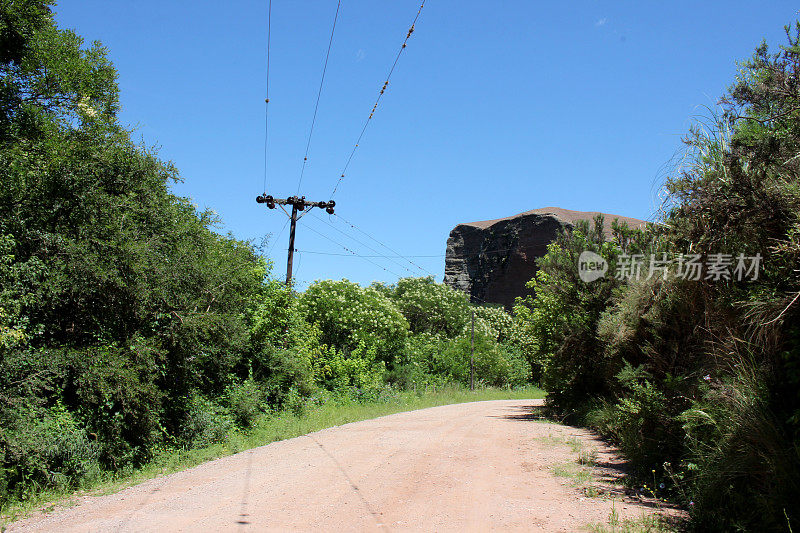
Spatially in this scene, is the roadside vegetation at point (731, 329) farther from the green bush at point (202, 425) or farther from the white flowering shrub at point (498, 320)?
the white flowering shrub at point (498, 320)

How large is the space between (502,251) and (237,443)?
7791 cm

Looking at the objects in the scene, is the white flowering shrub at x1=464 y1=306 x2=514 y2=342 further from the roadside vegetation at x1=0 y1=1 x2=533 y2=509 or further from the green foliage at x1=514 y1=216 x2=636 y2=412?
the green foliage at x1=514 y1=216 x2=636 y2=412

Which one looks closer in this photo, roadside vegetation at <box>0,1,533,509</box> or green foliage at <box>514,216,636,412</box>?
roadside vegetation at <box>0,1,533,509</box>

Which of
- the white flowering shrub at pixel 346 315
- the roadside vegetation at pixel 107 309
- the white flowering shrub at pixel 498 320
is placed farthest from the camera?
the white flowering shrub at pixel 498 320

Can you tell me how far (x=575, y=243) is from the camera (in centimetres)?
1730

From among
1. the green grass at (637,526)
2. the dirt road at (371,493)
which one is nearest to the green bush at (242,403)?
the dirt road at (371,493)

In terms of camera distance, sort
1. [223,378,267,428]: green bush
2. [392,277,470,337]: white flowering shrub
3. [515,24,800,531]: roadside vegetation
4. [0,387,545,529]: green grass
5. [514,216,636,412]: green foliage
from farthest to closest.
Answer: [392,277,470,337]: white flowering shrub
[223,378,267,428]: green bush
[514,216,636,412]: green foliage
[0,387,545,529]: green grass
[515,24,800,531]: roadside vegetation

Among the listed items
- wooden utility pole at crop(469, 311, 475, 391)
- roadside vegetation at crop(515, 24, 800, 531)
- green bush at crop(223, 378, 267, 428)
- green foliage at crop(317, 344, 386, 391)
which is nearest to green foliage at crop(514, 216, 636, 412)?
roadside vegetation at crop(515, 24, 800, 531)

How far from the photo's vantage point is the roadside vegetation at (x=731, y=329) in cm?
505

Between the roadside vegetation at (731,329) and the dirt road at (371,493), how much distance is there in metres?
1.10

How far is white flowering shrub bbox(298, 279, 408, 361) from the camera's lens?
92.2 feet

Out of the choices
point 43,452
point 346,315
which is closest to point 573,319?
point 43,452

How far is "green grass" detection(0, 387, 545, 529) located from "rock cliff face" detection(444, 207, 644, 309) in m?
59.5

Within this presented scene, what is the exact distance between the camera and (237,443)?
541 inches
